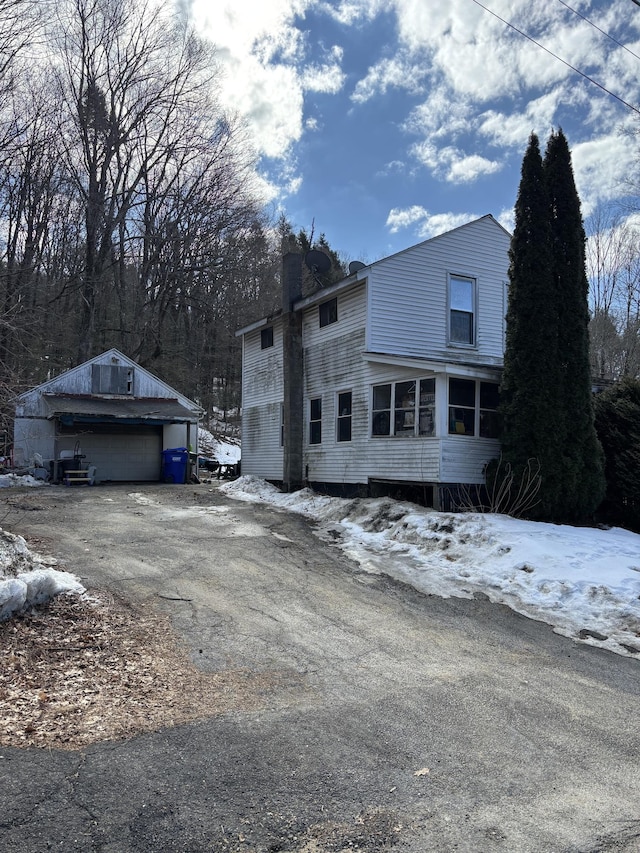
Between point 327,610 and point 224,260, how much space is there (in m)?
31.1

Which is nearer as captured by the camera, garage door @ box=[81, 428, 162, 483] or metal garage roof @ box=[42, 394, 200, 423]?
metal garage roof @ box=[42, 394, 200, 423]

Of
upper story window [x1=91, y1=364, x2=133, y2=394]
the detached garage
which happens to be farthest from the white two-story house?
upper story window [x1=91, y1=364, x2=133, y2=394]

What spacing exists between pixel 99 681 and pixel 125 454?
2089cm

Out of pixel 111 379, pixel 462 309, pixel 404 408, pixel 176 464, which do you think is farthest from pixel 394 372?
pixel 111 379

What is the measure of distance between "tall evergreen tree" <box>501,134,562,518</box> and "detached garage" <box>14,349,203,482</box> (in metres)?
14.6

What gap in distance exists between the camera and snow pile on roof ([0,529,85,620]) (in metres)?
5.58

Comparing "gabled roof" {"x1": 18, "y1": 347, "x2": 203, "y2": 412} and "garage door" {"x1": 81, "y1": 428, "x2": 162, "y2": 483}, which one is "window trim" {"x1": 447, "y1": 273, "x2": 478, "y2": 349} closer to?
"gabled roof" {"x1": 18, "y1": 347, "x2": 203, "y2": 412}

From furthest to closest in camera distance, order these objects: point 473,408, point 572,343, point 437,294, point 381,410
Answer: point 437,294 → point 381,410 → point 473,408 → point 572,343

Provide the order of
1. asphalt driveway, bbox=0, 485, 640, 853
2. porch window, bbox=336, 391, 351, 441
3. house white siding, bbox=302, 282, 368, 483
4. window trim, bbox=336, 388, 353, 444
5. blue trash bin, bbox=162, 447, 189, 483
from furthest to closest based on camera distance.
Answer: blue trash bin, bbox=162, 447, 189, 483 → porch window, bbox=336, 391, 351, 441 → window trim, bbox=336, 388, 353, 444 → house white siding, bbox=302, 282, 368, 483 → asphalt driveway, bbox=0, 485, 640, 853

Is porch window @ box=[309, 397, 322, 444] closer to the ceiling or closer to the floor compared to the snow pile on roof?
closer to the ceiling

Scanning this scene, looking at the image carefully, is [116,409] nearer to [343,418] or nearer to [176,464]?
[176,464]

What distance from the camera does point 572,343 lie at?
40.7 ft

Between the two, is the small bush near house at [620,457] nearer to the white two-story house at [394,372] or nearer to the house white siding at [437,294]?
the white two-story house at [394,372]

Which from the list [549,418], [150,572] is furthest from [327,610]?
[549,418]
